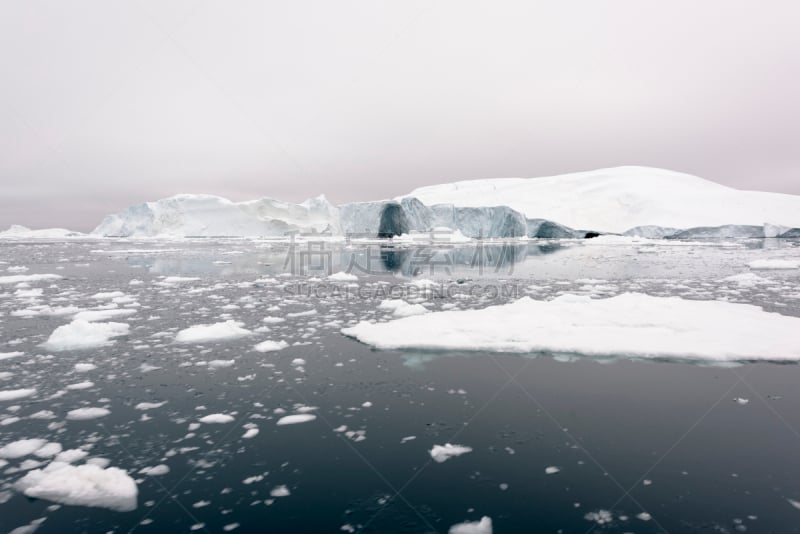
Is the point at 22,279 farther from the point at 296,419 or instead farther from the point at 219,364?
the point at 296,419

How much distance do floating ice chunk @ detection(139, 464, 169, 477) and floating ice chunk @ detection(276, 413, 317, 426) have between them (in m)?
0.88

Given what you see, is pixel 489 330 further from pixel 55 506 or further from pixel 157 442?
pixel 55 506

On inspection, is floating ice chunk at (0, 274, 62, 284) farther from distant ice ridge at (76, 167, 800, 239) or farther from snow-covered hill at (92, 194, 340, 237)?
snow-covered hill at (92, 194, 340, 237)

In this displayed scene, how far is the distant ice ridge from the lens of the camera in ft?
144

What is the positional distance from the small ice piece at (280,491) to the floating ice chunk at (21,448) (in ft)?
6.27

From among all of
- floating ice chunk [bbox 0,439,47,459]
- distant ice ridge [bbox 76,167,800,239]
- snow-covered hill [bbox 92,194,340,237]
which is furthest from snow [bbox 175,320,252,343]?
snow-covered hill [bbox 92,194,340,237]

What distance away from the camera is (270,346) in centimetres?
571

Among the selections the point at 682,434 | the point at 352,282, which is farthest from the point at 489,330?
the point at 352,282

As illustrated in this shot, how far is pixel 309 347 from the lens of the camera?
579 cm

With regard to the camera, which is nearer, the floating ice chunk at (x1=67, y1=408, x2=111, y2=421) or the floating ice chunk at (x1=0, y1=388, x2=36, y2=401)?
the floating ice chunk at (x1=67, y1=408, x2=111, y2=421)

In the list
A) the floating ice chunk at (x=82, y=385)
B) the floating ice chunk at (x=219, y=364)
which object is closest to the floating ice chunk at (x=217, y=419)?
the floating ice chunk at (x=219, y=364)

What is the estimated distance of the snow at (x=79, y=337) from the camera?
575cm

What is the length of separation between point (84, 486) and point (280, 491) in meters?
1.24

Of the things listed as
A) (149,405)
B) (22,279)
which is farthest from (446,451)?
(22,279)
